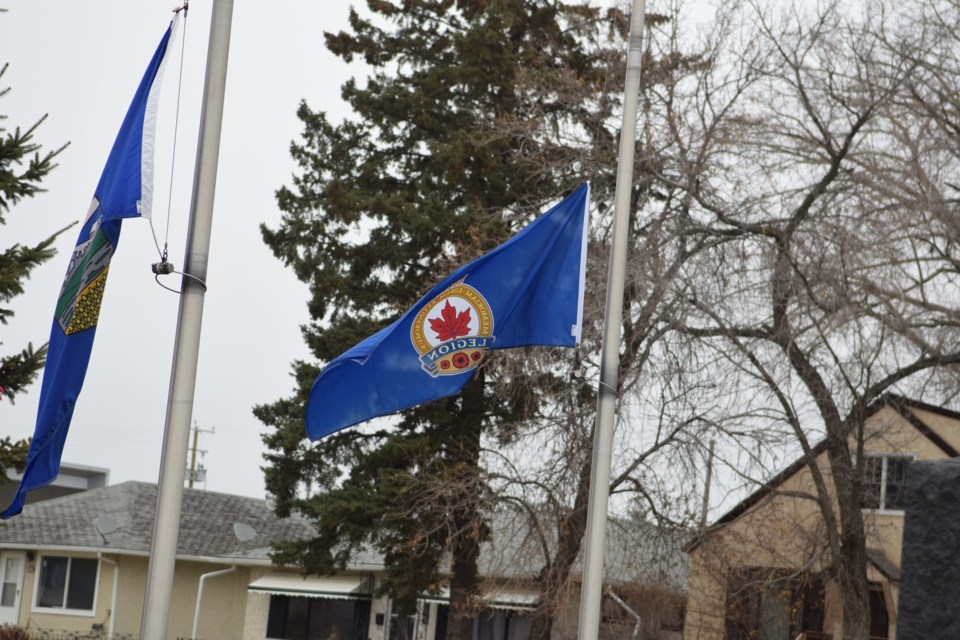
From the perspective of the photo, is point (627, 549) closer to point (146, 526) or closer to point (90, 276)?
point (90, 276)

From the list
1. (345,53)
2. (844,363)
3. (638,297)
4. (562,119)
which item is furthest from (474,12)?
(844,363)

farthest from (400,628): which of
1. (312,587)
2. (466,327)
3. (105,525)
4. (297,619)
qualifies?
(466,327)

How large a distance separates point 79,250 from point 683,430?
10659mm

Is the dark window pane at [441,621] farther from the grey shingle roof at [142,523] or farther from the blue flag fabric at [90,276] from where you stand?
the blue flag fabric at [90,276]

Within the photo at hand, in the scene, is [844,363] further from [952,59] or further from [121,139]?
[121,139]

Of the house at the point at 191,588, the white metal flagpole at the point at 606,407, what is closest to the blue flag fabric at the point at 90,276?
the white metal flagpole at the point at 606,407

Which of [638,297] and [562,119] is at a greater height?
[562,119]

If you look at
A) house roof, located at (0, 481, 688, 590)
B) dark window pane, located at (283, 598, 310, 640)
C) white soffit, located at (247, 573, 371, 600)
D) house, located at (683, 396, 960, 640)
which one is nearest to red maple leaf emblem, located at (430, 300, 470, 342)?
house, located at (683, 396, 960, 640)

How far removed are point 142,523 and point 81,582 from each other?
2.53 metres

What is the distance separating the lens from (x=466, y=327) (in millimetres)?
9242

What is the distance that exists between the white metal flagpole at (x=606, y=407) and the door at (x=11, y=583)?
2899 centimetres

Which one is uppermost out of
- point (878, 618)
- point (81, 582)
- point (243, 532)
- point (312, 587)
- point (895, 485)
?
point (895, 485)

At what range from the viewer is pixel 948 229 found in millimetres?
15734

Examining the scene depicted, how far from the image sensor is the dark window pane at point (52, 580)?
33969 millimetres
